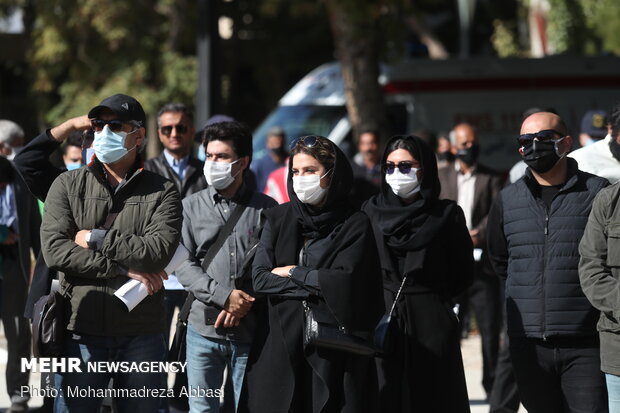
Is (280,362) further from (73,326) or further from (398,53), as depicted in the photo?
(398,53)

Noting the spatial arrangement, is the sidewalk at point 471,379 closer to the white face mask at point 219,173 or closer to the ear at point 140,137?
the white face mask at point 219,173

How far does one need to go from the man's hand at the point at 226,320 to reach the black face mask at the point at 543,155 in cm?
179

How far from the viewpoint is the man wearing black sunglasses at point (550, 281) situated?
5.85 m

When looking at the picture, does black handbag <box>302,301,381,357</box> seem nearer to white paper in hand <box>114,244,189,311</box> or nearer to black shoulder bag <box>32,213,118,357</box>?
white paper in hand <box>114,244,189,311</box>

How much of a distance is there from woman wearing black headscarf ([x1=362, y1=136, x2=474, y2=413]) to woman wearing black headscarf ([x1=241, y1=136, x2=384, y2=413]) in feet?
1.89

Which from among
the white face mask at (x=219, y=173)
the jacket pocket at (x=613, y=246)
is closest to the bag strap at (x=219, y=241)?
the white face mask at (x=219, y=173)

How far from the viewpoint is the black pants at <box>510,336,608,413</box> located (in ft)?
19.0

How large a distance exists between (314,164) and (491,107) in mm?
10480

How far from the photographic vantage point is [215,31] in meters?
11.2

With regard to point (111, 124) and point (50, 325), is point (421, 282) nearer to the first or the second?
point (111, 124)

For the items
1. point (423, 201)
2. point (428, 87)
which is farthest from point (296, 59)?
point (423, 201)

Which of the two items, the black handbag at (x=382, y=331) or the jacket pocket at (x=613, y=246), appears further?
the black handbag at (x=382, y=331)

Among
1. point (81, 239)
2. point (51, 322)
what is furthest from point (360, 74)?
point (51, 322)

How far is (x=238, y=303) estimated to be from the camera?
5891 millimetres
